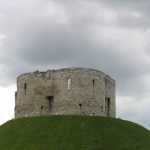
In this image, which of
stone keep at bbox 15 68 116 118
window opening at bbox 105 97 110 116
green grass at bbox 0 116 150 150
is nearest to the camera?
green grass at bbox 0 116 150 150

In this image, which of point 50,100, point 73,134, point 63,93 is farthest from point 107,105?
point 73,134

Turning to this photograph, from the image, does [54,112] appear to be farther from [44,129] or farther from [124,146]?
[124,146]

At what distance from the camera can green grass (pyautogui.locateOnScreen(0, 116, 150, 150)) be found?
5009 cm

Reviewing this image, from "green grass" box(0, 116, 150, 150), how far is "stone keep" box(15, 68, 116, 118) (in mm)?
1203

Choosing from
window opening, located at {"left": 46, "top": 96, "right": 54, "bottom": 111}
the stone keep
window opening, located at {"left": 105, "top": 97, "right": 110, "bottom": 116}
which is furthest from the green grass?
window opening, located at {"left": 105, "top": 97, "right": 110, "bottom": 116}

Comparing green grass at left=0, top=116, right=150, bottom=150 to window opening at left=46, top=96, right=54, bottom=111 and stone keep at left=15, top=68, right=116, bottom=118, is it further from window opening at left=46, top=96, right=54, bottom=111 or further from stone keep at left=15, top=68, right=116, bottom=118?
window opening at left=46, top=96, right=54, bottom=111

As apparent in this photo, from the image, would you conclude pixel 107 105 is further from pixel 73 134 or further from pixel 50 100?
pixel 73 134

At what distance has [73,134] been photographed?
52.3 meters

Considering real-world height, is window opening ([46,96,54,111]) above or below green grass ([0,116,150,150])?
above

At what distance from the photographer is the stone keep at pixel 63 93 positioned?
5600 centimetres

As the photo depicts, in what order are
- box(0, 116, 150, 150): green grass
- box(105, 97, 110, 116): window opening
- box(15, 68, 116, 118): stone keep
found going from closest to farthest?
1. box(0, 116, 150, 150): green grass
2. box(15, 68, 116, 118): stone keep
3. box(105, 97, 110, 116): window opening

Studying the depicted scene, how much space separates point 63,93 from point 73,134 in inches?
218

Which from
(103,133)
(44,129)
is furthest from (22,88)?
(103,133)

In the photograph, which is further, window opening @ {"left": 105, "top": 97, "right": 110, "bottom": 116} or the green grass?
window opening @ {"left": 105, "top": 97, "right": 110, "bottom": 116}
